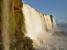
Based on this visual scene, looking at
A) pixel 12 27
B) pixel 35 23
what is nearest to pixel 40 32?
pixel 35 23

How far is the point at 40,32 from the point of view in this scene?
4.73 meters

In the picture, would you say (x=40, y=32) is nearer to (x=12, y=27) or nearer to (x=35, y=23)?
(x=35, y=23)

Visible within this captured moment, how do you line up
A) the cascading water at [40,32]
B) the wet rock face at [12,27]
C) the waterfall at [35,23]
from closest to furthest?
the wet rock face at [12,27]
the cascading water at [40,32]
the waterfall at [35,23]

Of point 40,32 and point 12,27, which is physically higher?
point 12,27

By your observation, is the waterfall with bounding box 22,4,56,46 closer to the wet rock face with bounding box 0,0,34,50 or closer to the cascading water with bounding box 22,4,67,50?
the cascading water with bounding box 22,4,67,50

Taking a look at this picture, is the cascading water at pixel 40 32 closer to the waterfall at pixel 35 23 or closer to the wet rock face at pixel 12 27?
the waterfall at pixel 35 23

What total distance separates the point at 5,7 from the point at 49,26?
3476 millimetres

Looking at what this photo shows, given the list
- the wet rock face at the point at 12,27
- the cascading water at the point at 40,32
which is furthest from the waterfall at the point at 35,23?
the wet rock face at the point at 12,27

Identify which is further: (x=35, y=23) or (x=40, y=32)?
(x=35, y=23)

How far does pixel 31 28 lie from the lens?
4.55 meters

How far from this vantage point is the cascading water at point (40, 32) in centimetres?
414

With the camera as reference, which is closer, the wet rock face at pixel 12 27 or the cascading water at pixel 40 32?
the wet rock face at pixel 12 27

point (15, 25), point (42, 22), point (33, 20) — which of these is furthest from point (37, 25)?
point (15, 25)

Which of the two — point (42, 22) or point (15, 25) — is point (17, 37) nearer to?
point (15, 25)
